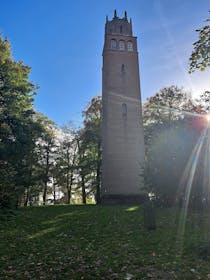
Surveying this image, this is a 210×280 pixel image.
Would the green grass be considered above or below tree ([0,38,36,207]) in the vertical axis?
below

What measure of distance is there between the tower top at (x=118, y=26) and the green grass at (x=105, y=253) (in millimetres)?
22425

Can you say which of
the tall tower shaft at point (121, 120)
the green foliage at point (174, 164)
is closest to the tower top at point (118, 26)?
the tall tower shaft at point (121, 120)

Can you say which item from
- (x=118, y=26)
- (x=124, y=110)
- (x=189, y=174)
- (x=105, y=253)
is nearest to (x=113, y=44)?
(x=118, y=26)

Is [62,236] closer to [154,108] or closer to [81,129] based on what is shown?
[154,108]

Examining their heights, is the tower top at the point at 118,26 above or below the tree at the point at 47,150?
above

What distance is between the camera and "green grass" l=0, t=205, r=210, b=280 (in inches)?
180

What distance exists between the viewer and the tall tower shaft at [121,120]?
67.4ft

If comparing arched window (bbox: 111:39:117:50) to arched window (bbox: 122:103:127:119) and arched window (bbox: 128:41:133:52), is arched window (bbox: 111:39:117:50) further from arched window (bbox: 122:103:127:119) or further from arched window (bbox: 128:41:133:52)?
arched window (bbox: 122:103:127:119)

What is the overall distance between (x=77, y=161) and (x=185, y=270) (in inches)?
1070

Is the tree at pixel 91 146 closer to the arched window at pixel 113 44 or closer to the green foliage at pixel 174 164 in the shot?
the arched window at pixel 113 44

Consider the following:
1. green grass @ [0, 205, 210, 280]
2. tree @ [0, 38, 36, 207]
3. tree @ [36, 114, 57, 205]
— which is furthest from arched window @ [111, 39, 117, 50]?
green grass @ [0, 205, 210, 280]

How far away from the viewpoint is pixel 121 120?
867 inches

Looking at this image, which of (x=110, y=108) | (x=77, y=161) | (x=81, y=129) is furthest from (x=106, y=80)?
(x=77, y=161)

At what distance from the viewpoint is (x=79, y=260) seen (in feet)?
17.7
